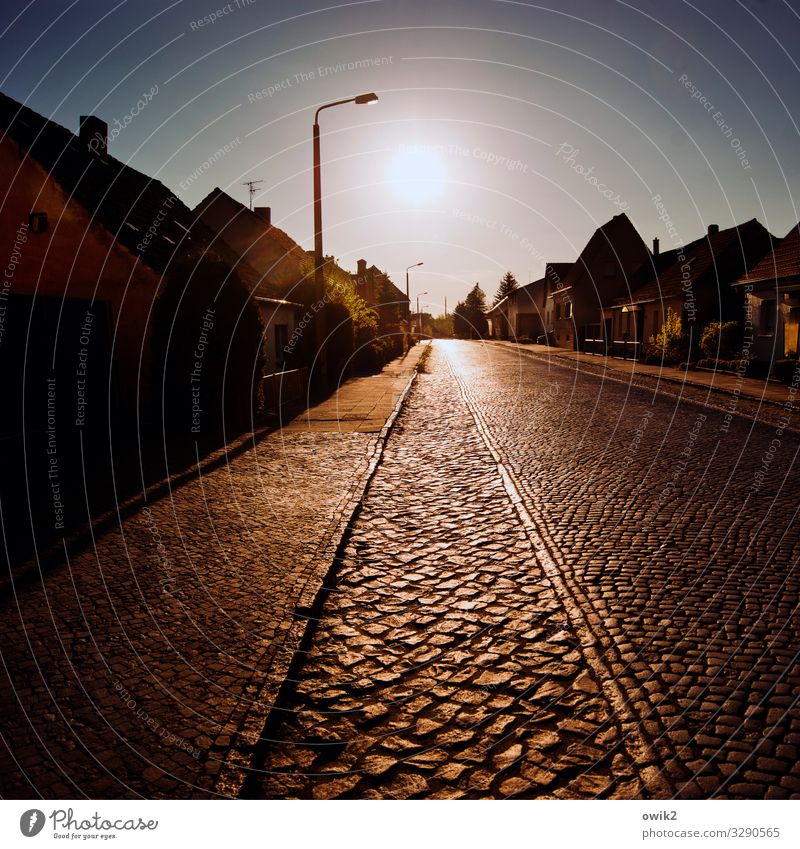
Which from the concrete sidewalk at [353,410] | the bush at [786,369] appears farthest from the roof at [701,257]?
the concrete sidewalk at [353,410]

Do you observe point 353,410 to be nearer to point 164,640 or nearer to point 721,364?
point 164,640

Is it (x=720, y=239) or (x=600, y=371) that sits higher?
(x=720, y=239)

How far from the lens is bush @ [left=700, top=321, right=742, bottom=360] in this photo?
28.0m

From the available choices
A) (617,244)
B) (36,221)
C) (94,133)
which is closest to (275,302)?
(94,133)

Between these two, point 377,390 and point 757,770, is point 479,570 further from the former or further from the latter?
point 377,390

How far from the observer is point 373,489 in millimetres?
8562

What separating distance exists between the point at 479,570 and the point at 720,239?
1545 inches

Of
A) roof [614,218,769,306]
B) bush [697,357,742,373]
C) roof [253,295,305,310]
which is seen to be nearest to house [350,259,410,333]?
roof [614,218,769,306]

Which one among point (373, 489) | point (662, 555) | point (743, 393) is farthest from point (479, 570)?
point (743, 393)

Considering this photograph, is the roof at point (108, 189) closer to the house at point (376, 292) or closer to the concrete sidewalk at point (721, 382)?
the concrete sidewalk at point (721, 382)

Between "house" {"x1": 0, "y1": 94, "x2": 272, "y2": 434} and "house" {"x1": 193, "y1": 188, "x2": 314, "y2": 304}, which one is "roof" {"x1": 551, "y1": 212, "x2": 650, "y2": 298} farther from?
"house" {"x1": 0, "y1": 94, "x2": 272, "y2": 434}

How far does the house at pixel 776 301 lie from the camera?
957 inches

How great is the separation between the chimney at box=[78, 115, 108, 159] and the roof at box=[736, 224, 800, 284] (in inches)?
907

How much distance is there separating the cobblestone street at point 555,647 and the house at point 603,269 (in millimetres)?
50342
